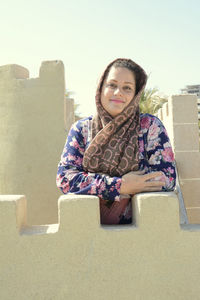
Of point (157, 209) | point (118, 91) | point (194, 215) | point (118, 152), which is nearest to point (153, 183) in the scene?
point (157, 209)

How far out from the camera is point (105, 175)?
1.75 meters

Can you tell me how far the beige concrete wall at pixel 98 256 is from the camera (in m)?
1.57

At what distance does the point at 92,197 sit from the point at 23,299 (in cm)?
63

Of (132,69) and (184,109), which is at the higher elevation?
(184,109)

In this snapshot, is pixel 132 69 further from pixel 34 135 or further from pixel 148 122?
pixel 34 135

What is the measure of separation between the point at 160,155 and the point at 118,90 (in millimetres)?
471

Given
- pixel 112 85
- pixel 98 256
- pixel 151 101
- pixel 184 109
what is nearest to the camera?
pixel 98 256

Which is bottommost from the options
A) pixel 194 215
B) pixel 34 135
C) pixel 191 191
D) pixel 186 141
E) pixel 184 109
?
pixel 194 215

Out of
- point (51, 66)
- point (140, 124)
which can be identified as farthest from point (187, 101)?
point (140, 124)

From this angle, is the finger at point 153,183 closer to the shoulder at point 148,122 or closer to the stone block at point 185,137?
the shoulder at point 148,122

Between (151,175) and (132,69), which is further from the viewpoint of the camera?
(132,69)

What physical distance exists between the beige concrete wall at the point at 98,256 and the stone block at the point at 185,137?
301 cm

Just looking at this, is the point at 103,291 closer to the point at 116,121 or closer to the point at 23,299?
the point at 23,299

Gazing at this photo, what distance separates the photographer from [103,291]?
5.12ft
